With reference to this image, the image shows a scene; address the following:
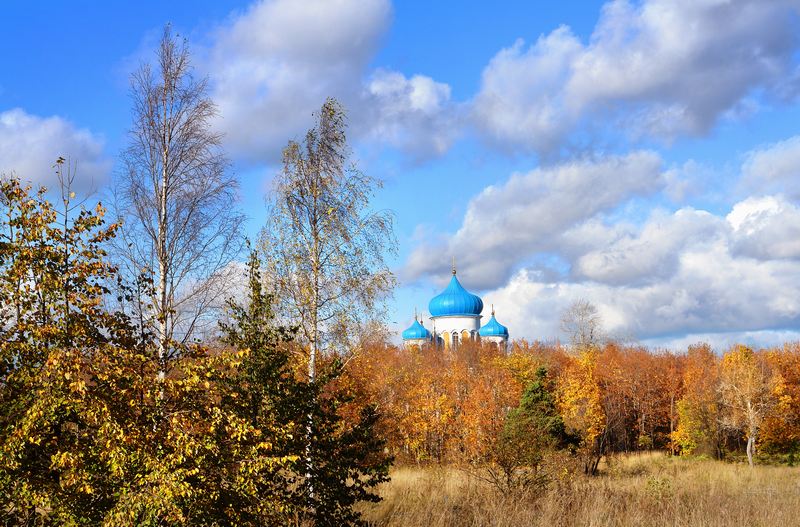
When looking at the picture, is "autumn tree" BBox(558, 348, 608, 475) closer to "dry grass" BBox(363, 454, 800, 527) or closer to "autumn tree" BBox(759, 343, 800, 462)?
"autumn tree" BBox(759, 343, 800, 462)

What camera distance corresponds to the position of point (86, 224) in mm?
8383

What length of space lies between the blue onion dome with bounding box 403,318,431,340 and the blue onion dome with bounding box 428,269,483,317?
97.7 inches

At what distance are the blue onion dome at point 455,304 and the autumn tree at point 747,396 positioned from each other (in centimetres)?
3590

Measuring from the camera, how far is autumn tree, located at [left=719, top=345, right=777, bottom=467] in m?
38.3

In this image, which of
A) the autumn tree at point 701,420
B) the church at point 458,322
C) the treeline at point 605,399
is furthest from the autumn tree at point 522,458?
the church at point 458,322

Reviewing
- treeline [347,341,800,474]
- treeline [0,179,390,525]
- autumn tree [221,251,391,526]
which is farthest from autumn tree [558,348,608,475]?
treeline [0,179,390,525]

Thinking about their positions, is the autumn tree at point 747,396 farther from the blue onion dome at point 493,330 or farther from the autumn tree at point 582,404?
the blue onion dome at point 493,330

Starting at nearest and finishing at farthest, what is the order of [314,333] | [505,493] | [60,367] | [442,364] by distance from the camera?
[60,367]
[505,493]
[314,333]
[442,364]

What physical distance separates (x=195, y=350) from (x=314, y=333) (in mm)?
8283

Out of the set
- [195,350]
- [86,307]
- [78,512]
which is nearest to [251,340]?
[195,350]

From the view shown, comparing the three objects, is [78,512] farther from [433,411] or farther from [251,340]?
[433,411]

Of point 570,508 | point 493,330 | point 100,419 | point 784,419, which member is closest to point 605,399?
point 784,419

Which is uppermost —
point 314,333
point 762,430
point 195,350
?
point 314,333

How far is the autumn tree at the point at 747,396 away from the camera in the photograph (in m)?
38.3
